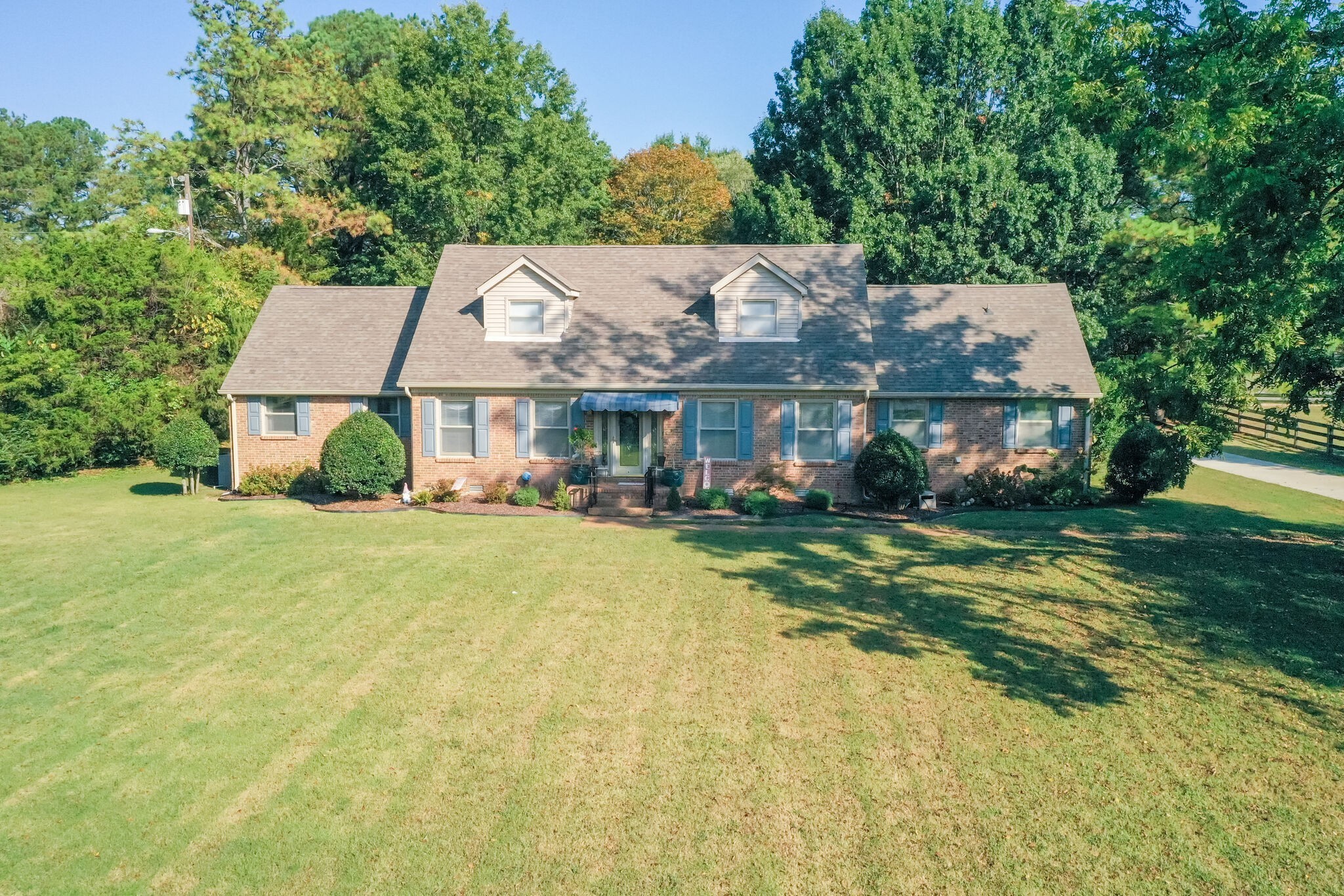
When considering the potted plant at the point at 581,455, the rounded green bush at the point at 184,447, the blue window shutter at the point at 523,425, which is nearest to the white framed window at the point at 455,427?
the blue window shutter at the point at 523,425

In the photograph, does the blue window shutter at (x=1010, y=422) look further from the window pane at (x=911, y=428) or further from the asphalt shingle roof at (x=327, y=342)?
A: the asphalt shingle roof at (x=327, y=342)

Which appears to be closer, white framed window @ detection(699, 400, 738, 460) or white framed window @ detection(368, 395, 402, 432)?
white framed window @ detection(699, 400, 738, 460)

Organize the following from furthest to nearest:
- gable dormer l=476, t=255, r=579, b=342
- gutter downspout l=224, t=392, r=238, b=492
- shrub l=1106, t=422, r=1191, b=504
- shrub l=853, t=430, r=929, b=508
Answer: gutter downspout l=224, t=392, r=238, b=492 < gable dormer l=476, t=255, r=579, b=342 < shrub l=1106, t=422, r=1191, b=504 < shrub l=853, t=430, r=929, b=508

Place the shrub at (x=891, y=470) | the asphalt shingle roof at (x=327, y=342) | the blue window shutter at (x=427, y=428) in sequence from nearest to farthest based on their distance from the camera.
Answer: the shrub at (x=891, y=470), the blue window shutter at (x=427, y=428), the asphalt shingle roof at (x=327, y=342)

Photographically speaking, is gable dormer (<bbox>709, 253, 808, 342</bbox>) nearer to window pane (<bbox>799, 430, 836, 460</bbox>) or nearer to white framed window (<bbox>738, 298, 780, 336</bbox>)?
white framed window (<bbox>738, 298, 780, 336</bbox>)

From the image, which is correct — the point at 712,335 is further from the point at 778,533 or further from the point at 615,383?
the point at 778,533

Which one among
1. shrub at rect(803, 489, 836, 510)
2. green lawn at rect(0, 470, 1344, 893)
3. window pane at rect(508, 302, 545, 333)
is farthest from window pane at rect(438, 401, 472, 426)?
shrub at rect(803, 489, 836, 510)
